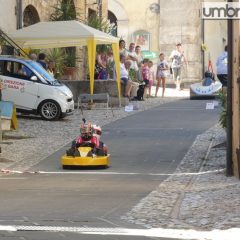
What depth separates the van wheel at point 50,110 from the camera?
21.6 meters

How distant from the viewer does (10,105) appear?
18.5 m

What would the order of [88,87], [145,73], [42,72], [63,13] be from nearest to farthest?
[42,72] < [88,87] < [63,13] < [145,73]

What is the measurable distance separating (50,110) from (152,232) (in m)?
13.9

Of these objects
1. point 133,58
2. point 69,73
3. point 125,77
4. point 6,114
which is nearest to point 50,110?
point 6,114

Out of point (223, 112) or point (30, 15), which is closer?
point (223, 112)

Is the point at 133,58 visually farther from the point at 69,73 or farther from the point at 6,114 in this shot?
the point at 6,114

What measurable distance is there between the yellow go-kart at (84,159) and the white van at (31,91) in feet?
26.1

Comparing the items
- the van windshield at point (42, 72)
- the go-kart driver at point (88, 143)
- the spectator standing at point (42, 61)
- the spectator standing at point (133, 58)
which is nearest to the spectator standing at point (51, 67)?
the spectator standing at point (42, 61)

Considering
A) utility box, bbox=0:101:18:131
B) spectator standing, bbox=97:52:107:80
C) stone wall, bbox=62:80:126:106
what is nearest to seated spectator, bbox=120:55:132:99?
stone wall, bbox=62:80:126:106

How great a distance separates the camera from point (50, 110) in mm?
21703

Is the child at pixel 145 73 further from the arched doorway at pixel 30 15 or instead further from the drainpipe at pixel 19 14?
the drainpipe at pixel 19 14

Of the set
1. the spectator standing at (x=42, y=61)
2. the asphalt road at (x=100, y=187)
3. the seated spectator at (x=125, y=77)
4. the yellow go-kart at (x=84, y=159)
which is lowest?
the asphalt road at (x=100, y=187)

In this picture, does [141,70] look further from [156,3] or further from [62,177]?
[62,177]

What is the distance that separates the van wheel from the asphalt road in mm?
1940
